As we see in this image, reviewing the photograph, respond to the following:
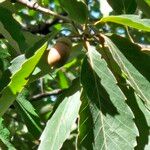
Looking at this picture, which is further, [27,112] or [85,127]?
[27,112]

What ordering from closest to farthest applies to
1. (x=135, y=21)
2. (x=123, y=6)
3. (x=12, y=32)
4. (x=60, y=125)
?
(x=135, y=21) < (x=60, y=125) < (x=12, y=32) < (x=123, y=6)

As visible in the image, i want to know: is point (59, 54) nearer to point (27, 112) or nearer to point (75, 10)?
point (75, 10)

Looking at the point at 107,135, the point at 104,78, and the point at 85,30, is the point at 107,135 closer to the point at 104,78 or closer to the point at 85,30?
the point at 104,78

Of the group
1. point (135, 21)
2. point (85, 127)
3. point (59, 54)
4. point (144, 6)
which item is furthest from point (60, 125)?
point (144, 6)

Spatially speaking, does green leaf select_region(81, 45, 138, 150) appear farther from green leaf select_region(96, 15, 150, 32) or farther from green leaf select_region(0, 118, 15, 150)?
green leaf select_region(0, 118, 15, 150)

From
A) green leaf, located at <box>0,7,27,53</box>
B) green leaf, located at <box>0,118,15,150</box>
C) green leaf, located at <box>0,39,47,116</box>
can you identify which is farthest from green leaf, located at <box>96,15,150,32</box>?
green leaf, located at <box>0,118,15,150</box>

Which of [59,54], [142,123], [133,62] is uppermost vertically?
[59,54]
